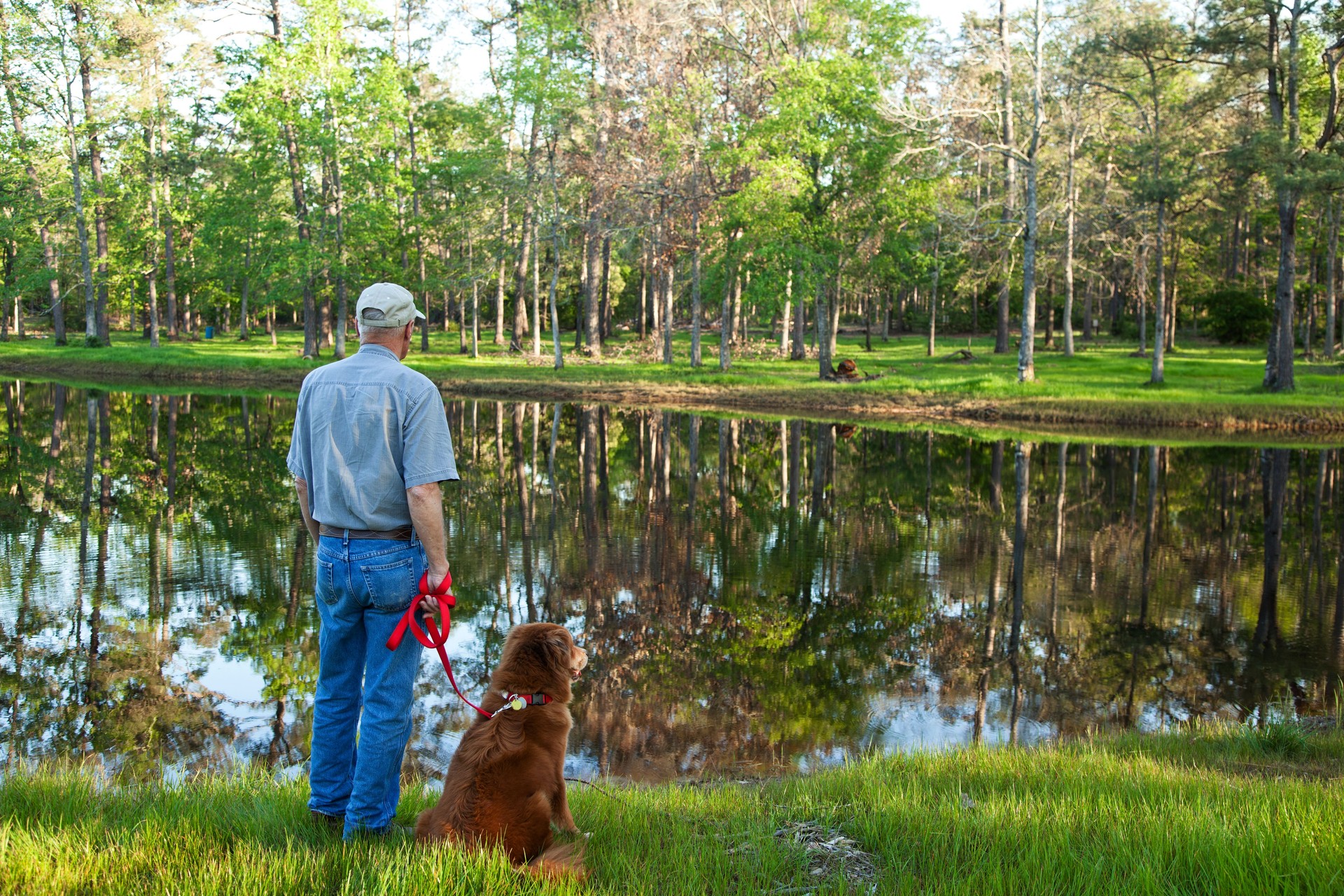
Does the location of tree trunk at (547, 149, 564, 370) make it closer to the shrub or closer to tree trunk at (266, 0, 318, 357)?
tree trunk at (266, 0, 318, 357)

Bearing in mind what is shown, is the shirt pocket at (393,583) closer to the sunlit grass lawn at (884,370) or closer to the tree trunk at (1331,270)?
the sunlit grass lawn at (884,370)

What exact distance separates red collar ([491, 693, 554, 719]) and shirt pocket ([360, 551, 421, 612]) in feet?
1.86

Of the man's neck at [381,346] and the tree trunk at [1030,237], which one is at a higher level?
the tree trunk at [1030,237]

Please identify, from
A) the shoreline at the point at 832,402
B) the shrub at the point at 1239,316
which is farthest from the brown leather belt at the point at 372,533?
the shrub at the point at 1239,316

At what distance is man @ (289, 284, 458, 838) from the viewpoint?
12.7 ft

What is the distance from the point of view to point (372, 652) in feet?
13.0

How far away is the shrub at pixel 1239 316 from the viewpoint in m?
45.6

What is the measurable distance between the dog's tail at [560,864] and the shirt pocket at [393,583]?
1.09m

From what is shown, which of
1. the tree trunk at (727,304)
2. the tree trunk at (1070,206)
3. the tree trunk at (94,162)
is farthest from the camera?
the tree trunk at (94,162)

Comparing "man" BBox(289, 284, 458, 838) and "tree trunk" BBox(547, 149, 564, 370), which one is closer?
"man" BBox(289, 284, 458, 838)

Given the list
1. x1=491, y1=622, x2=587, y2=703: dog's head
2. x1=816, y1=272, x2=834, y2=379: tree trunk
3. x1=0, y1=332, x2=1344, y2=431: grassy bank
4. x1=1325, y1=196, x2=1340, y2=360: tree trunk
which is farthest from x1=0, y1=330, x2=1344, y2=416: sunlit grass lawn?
x1=491, y1=622, x2=587, y2=703: dog's head

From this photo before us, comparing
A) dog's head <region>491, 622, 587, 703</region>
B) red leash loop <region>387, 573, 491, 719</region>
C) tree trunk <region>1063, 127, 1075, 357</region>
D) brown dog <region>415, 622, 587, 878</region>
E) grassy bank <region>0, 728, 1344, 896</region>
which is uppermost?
tree trunk <region>1063, 127, 1075, 357</region>

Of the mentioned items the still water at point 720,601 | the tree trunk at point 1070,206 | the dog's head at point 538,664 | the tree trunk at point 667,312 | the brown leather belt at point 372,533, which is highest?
the tree trunk at point 1070,206

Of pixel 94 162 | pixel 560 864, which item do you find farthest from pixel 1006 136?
pixel 94 162
